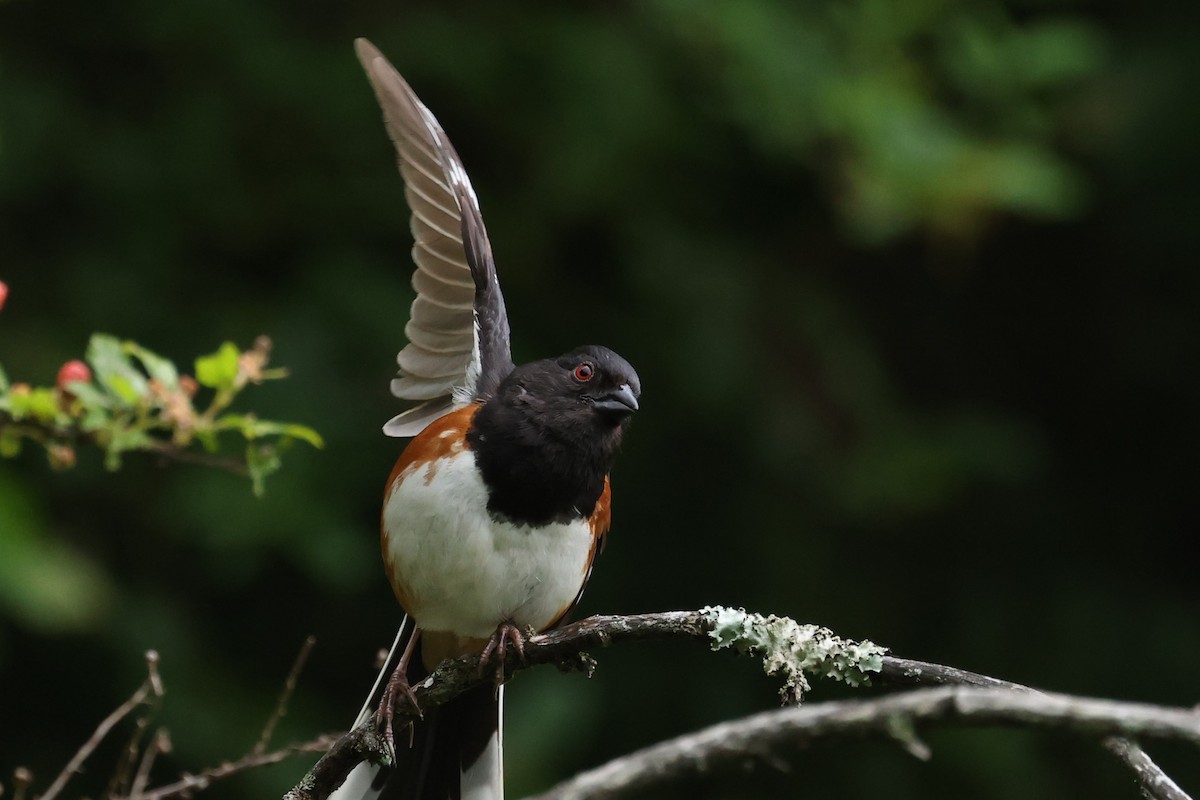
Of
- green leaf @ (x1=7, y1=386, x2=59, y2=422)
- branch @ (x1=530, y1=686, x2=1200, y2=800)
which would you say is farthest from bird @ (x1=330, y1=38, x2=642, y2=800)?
branch @ (x1=530, y1=686, x2=1200, y2=800)

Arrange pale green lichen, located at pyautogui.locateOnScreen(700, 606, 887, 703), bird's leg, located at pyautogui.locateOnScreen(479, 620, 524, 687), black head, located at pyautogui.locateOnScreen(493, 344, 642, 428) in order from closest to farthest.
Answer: pale green lichen, located at pyautogui.locateOnScreen(700, 606, 887, 703), bird's leg, located at pyautogui.locateOnScreen(479, 620, 524, 687), black head, located at pyautogui.locateOnScreen(493, 344, 642, 428)

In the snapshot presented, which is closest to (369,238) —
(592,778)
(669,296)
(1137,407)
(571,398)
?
(669,296)

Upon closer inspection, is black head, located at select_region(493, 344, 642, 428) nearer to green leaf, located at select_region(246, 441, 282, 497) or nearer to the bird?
the bird

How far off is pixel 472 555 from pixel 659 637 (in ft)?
2.52

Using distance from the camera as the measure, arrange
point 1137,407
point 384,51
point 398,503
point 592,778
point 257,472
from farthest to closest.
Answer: point 1137,407, point 384,51, point 398,503, point 257,472, point 592,778

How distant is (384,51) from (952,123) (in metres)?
1.86

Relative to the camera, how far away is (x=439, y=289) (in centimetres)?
296

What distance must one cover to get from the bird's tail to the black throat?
42 centimetres

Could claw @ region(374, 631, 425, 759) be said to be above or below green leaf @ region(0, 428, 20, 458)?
below

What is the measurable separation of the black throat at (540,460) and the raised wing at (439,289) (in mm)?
255

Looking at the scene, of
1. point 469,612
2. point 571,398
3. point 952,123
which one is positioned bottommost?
point 469,612

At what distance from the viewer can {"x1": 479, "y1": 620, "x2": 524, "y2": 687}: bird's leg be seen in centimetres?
220

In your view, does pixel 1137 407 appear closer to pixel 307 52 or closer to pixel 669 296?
pixel 669 296

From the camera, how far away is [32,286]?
4.57m
